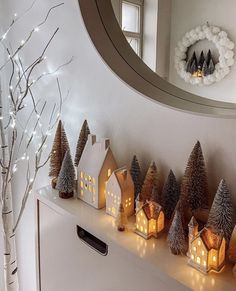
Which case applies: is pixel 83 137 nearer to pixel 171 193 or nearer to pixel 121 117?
pixel 121 117

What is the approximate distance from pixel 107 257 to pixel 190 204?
263 mm

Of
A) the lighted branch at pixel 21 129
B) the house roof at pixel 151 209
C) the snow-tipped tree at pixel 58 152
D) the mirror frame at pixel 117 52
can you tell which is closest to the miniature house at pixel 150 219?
the house roof at pixel 151 209

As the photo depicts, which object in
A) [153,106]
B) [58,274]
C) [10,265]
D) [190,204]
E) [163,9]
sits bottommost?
[10,265]

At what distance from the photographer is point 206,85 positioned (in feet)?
2.46

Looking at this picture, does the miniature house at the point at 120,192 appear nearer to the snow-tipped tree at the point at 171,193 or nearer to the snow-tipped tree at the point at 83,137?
the snow-tipped tree at the point at 171,193

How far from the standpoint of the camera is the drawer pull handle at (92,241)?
905mm

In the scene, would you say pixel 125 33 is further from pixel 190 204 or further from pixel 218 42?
pixel 190 204

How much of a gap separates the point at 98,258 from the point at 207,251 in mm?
336

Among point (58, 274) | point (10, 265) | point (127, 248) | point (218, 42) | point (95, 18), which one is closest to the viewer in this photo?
point (218, 42)

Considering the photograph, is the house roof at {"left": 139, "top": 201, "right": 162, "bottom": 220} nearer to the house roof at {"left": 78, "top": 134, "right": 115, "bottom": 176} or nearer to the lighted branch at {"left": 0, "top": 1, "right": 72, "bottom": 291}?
the house roof at {"left": 78, "top": 134, "right": 115, "bottom": 176}

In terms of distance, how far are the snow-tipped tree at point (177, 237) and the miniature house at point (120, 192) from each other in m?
0.18

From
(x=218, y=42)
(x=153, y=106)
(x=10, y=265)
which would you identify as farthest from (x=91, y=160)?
(x=10, y=265)

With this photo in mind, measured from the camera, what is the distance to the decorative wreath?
700 millimetres

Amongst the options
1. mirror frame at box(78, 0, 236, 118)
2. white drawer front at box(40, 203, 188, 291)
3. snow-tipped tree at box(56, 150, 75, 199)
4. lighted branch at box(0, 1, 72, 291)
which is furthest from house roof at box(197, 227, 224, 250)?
lighted branch at box(0, 1, 72, 291)
